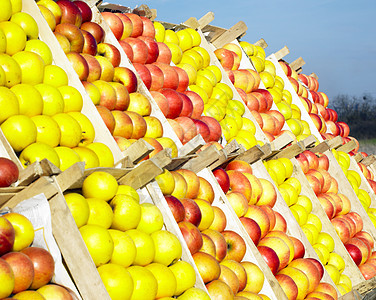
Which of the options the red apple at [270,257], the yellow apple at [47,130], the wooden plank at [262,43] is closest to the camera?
the yellow apple at [47,130]

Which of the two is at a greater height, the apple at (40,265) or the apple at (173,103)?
the apple at (173,103)

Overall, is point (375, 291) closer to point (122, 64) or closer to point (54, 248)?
point (122, 64)

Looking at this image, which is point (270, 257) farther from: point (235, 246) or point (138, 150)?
point (138, 150)

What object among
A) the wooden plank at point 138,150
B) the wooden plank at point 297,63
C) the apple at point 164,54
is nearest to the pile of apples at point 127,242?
the wooden plank at point 138,150

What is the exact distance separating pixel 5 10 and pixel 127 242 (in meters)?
1.54

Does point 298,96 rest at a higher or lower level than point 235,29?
lower

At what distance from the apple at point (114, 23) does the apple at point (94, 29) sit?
0.92ft

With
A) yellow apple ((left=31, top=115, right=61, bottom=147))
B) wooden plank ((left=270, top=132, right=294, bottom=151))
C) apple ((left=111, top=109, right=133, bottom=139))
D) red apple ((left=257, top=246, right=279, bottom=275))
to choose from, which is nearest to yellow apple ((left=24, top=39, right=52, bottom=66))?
yellow apple ((left=31, top=115, right=61, bottom=147))

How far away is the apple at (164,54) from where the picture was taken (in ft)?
15.1

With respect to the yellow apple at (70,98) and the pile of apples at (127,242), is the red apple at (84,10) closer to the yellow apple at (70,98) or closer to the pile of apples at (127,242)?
the yellow apple at (70,98)

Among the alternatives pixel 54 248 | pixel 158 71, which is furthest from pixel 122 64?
pixel 54 248

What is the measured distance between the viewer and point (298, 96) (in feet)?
21.7

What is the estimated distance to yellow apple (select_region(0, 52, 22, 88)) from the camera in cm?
272

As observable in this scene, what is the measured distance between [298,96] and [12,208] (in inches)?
196
